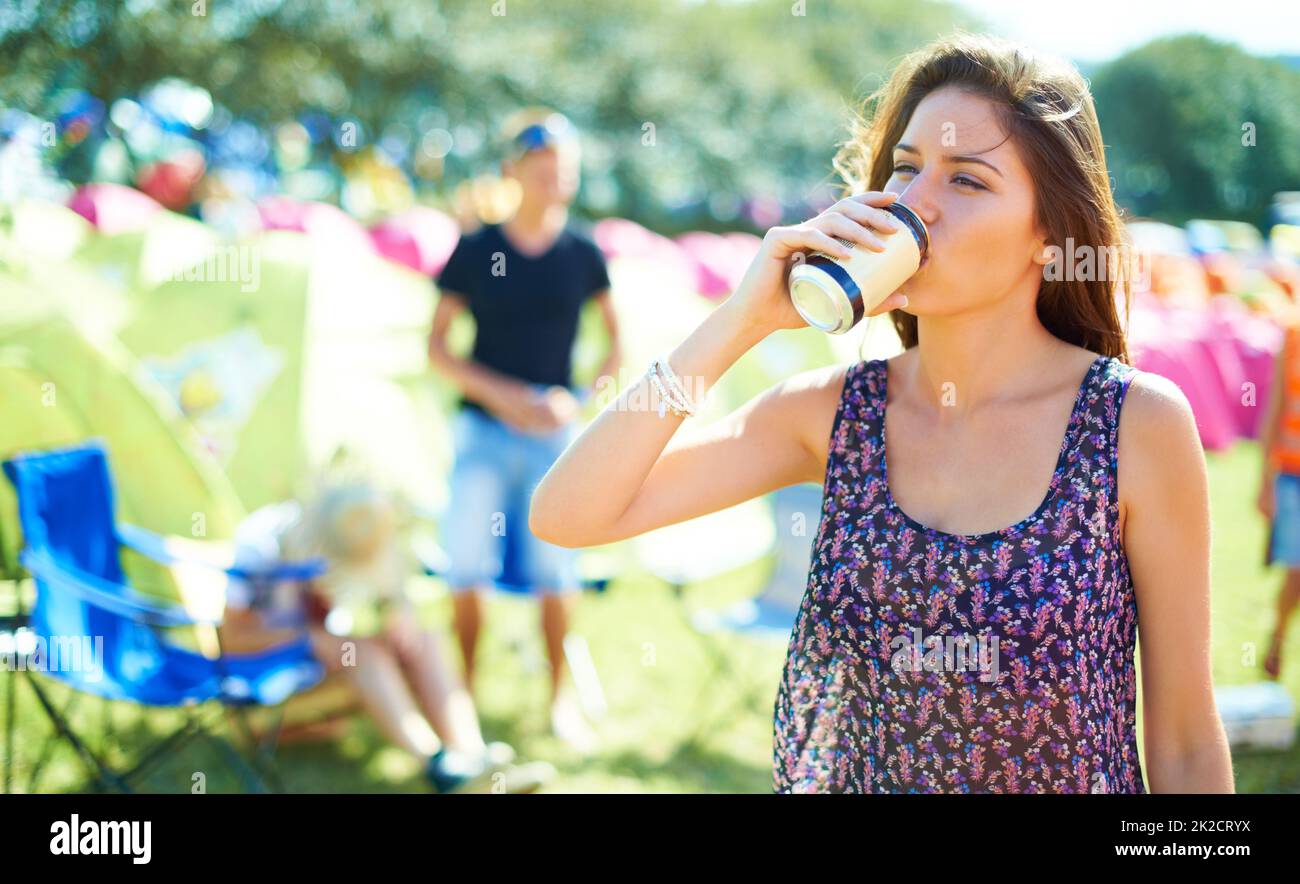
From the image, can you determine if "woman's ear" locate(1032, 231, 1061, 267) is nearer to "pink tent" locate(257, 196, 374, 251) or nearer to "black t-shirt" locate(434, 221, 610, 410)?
"black t-shirt" locate(434, 221, 610, 410)

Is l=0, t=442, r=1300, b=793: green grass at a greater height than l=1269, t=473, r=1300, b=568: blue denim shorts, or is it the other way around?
l=1269, t=473, r=1300, b=568: blue denim shorts

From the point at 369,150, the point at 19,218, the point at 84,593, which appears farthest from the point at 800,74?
the point at 84,593

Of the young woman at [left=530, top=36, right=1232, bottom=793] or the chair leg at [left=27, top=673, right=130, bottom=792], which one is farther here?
the chair leg at [left=27, top=673, right=130, bottom=792]

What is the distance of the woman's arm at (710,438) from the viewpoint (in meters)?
1.42

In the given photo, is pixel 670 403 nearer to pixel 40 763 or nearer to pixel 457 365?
pixel 457 365

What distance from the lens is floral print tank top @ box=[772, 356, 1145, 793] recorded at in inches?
53.9

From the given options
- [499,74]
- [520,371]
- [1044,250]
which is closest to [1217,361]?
[520,371]

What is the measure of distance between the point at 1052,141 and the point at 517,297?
9.38ft

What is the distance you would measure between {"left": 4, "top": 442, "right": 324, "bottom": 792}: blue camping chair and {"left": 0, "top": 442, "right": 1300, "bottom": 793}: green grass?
0.22 m

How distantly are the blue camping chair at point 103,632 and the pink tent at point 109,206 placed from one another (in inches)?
274

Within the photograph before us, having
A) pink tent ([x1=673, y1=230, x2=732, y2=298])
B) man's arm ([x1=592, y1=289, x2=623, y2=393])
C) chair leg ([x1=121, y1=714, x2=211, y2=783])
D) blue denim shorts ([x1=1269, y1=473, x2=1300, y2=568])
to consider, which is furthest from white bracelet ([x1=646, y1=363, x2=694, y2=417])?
pink tent ([x1=673, y1=230, x2=732, y2=298])

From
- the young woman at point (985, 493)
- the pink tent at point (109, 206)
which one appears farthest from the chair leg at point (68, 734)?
the pink tent at point (109, 206)

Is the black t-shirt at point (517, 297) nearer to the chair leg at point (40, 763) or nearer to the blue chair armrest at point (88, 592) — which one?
the blue chair armrest at point (88, 592)

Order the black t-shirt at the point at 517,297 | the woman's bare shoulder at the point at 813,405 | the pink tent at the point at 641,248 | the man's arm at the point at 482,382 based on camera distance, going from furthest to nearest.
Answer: the pink tent at the point at 641,248 → the black t-shirt at the point at 517,297 → the man's arm at the point at 482,382 → the woman's bare shoulder at the point at 813,405
